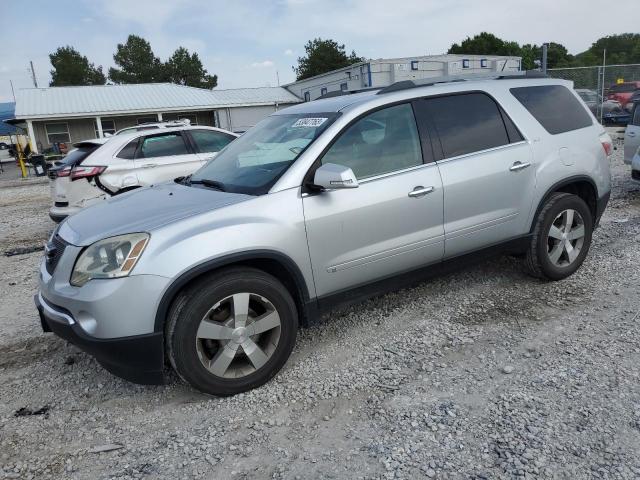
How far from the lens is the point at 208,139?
8523 mm

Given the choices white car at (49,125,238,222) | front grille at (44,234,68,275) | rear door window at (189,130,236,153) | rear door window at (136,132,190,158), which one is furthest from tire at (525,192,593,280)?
rear door window at (136,132,190,158)

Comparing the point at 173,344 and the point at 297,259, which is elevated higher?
the point at 297,259

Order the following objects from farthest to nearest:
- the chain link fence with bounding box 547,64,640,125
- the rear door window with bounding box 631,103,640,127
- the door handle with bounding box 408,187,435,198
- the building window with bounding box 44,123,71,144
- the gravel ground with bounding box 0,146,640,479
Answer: the building window with bounding box 44,123,71,144, the chain link fence with bounding box 547,64,640,125, the rear door window with bounding box 631,103,640,127, the door handle with bounding box 408,187,435,198, the gravel ground with bounding box 0,146,640,479

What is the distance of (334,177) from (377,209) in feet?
1.62

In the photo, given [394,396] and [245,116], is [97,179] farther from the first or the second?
[245,116]

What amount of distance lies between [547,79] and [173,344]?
13.1ft

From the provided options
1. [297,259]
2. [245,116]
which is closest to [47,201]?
[297,259]

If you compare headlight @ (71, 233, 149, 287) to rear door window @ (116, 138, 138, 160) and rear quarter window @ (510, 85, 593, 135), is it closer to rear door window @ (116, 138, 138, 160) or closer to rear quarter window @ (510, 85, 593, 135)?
rear quarter window @ (510, 85, 593, 135)

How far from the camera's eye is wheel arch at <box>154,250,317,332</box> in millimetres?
2840

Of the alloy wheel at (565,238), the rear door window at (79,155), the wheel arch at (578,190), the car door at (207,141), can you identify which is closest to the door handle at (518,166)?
the wheel arch at (578,190)

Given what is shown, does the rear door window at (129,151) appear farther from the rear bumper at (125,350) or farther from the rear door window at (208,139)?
the rear bumper at (125,350)

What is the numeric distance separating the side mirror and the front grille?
161cm

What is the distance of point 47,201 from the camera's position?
1295 centimetres

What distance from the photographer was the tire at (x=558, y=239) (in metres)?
4.35
